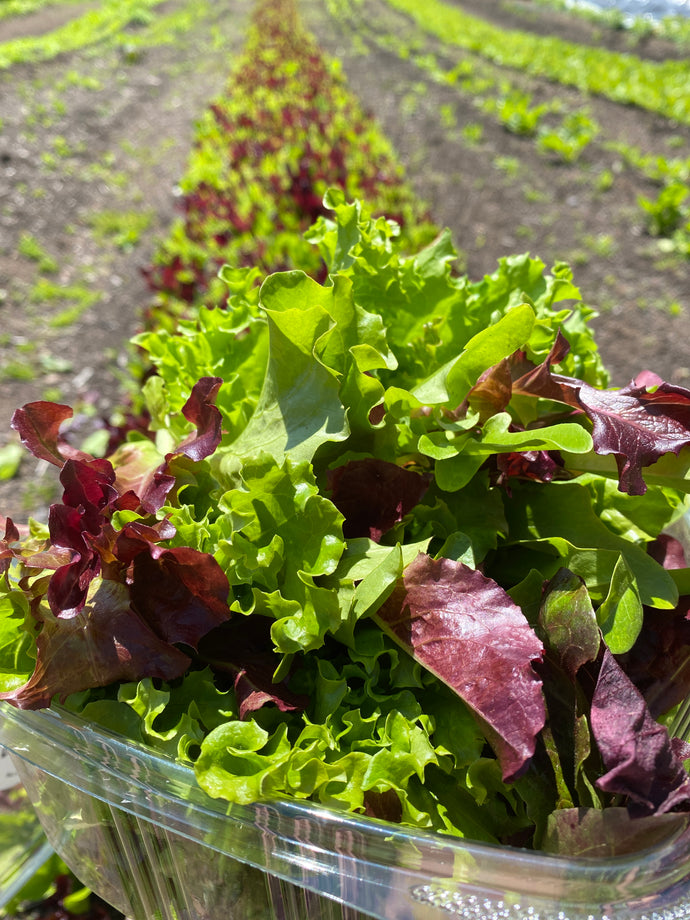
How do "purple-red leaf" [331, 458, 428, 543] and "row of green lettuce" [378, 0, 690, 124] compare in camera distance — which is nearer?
"purple-red leaf" [331, 458, 428, 543]

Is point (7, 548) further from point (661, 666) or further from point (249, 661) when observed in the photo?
point (661, 666)

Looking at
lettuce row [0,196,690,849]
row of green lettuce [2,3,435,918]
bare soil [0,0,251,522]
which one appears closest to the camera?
lettuce row [0,196,690,849]

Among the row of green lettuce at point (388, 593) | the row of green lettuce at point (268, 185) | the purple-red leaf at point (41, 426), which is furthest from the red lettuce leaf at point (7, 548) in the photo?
the row of green lettuce at point (268, 185)

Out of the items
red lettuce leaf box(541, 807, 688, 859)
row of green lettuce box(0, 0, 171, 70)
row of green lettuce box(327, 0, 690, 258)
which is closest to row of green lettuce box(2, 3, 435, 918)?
red lettuce leaf box(541, 807, 688, 859)

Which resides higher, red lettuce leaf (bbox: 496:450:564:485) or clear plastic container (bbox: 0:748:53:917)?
red lettuce leaf (bbox: 496:450:564:485)

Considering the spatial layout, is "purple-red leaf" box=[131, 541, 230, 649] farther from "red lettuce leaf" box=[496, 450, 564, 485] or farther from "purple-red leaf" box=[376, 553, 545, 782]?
"red lettuce leaf" box=[496, 450, 564, 485]

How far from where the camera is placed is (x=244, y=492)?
0.94 metres

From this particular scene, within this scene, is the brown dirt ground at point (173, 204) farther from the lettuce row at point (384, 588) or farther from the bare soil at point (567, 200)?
the lettuce row at point (384, 588)

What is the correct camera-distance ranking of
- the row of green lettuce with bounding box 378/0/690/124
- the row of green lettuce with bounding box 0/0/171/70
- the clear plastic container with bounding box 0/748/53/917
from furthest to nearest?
the row of green lettuce with bounding box 0/0/171/70 < the row of green lettuce with bounding box 378/0/690/124 < the clear plastic container with bounding box 0/748/53/917

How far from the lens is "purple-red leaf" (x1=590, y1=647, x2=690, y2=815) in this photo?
0.73 meters

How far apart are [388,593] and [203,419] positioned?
14.1 inches

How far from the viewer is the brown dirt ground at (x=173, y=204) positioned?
466cm

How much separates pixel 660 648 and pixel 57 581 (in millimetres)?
751

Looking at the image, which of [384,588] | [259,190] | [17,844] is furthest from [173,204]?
[384,588]
